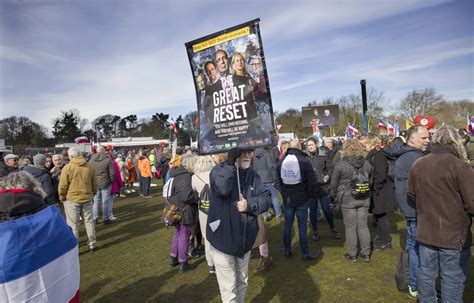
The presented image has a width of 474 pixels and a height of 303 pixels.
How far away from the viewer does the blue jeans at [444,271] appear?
2.82 metres

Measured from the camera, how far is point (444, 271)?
2879 mm

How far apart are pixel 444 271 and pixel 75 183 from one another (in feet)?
19.3

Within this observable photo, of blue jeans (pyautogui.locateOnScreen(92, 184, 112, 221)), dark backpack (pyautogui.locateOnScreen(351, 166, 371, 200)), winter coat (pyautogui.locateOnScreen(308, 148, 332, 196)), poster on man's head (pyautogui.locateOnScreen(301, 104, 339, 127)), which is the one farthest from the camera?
poster on man's head (pyautogui.locateOnScreen(301, 104, 339, 127))

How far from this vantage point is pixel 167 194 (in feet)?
16.7

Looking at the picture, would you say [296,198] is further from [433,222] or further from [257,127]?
[257,127]

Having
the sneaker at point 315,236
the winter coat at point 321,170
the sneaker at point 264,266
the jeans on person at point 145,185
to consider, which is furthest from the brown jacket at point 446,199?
the jeans on person at point 145,185

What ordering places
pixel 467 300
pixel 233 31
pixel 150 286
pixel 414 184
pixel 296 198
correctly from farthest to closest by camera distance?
1. pixel 296 198
2. pixel 150 286
3. pixel 467 300
4. pixel 414 184
5. pixel 233 31

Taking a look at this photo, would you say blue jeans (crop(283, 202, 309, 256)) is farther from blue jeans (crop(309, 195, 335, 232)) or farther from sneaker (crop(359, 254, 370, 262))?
blue jeans (crop(309, 195, 335, 232))

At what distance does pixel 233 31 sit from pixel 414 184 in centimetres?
238

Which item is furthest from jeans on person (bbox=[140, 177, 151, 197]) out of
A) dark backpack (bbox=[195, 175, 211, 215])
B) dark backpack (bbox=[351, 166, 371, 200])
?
dark backpack (bbox=[351, 166, 371, 200])

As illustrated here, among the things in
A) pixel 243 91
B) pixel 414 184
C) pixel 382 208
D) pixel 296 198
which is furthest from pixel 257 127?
pixel 382 208

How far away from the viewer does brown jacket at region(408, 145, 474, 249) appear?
2742 mm

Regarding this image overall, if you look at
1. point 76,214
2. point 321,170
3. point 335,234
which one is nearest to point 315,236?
point 335,234

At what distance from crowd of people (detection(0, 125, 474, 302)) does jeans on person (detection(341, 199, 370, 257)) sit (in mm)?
16
